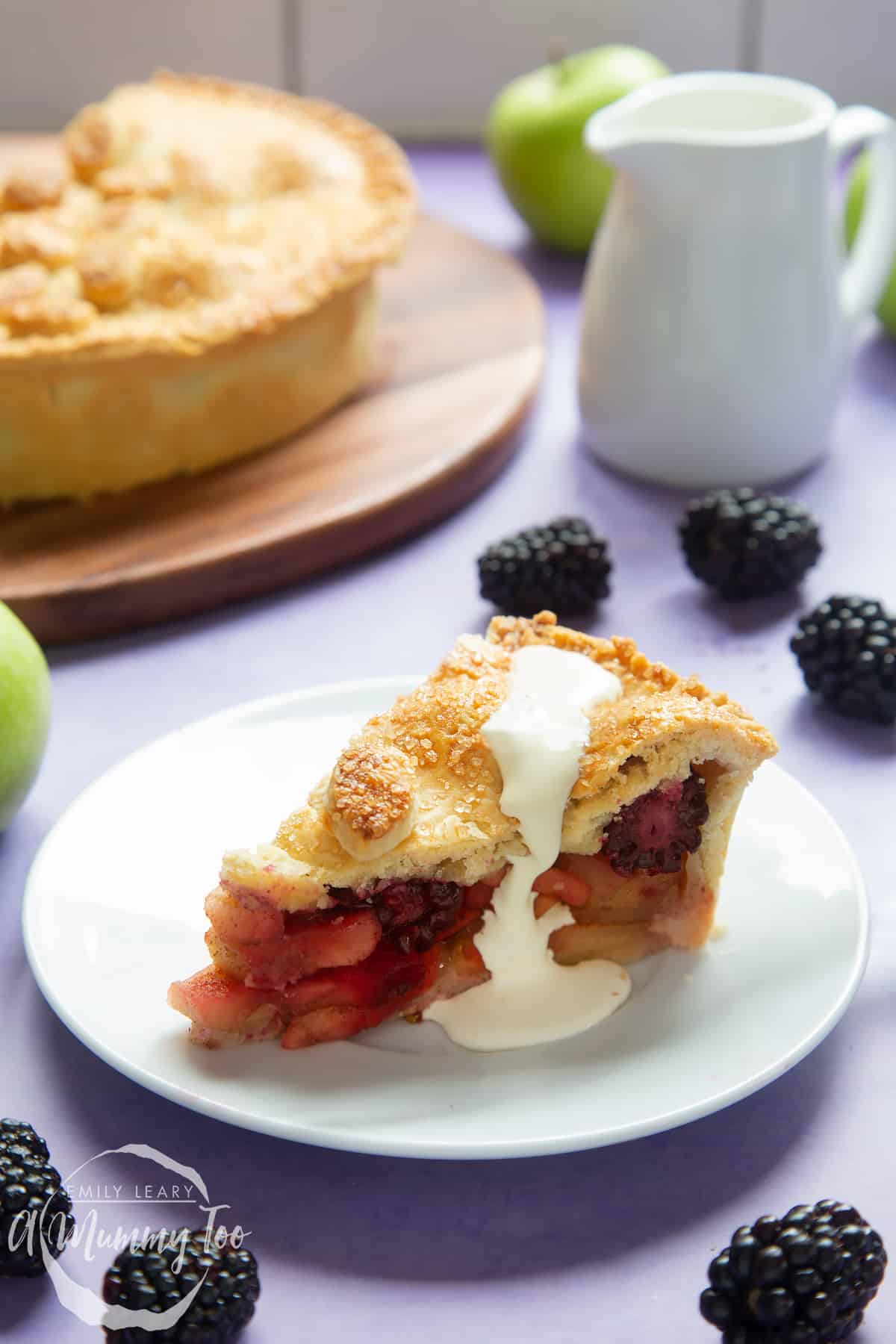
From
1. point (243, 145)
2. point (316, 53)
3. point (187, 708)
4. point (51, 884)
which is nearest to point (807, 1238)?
point (51, 884)

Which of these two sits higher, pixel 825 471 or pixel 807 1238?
pixel 807 1238

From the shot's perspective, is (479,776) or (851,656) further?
(851,656)

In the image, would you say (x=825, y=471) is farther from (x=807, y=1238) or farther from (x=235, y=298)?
(x=807, y=1238)

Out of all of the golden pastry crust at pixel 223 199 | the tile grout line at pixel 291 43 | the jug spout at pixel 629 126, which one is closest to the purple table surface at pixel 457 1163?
the golden pastry crust at pixel 223 199

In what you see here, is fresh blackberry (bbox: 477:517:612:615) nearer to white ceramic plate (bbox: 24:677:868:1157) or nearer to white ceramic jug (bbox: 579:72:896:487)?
white ceramic jug (bbox: 579:72:896:487)

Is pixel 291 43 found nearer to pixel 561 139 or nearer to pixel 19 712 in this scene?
pixel 561 139

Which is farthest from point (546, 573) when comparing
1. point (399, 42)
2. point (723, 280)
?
point (399, 42)

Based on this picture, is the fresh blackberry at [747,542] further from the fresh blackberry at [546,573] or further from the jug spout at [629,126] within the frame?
the jug spout at [629,126]
